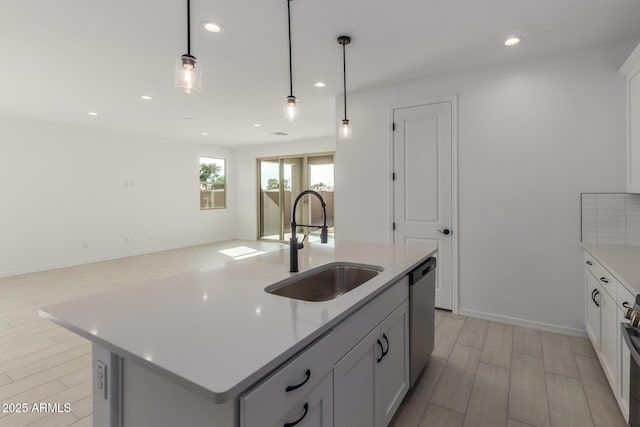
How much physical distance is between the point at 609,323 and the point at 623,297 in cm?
43

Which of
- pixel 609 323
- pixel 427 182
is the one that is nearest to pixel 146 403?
pixel 609 323

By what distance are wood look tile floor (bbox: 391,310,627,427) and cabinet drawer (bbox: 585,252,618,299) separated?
672mm

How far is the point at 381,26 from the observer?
2.45 metres

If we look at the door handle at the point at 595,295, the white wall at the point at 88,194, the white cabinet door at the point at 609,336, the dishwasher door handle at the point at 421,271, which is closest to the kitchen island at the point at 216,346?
the dishwasher door handle at the point at 421,271

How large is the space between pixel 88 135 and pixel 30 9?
14.2ft

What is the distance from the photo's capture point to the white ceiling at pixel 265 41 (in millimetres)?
2215

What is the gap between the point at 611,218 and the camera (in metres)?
2.66

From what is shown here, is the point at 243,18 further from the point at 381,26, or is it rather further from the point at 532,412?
the point at 532,412

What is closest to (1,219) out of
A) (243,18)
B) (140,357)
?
(243,18)

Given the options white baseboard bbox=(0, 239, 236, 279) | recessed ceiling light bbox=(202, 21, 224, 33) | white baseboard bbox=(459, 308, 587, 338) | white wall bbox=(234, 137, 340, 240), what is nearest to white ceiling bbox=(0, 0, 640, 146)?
recessed ceiling light bbox=(202, 21, 224, 33)

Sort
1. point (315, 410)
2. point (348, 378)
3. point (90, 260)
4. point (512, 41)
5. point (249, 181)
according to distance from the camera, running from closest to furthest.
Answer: point (315, 410) → point (348, 378) → point (512, 41) → point (90, 260) → point (249, 181)

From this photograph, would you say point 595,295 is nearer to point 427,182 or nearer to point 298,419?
point 427,182

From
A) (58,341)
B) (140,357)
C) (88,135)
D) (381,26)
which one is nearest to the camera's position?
(140,357)

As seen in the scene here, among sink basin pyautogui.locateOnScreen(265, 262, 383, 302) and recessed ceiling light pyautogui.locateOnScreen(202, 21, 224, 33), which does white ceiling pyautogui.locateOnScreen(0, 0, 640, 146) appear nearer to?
recessed ceiling light pyautogui.locateOnScreen(202, 21, 224, 33)
